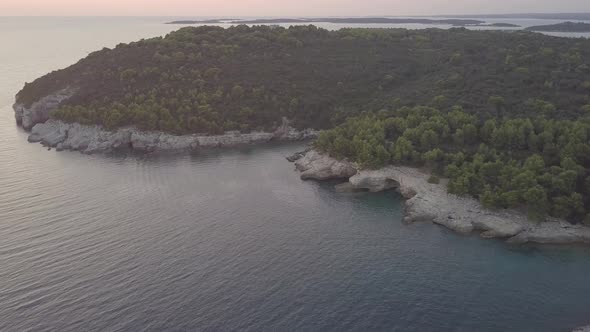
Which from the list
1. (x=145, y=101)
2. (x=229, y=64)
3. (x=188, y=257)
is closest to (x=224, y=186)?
(x=188, y=257)

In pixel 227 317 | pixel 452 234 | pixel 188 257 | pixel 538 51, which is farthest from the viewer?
pixel 538 51

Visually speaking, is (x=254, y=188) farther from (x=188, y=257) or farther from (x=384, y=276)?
(x=384, y=276)

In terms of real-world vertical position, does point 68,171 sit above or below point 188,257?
above

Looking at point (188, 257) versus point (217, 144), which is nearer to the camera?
point (188, 257)

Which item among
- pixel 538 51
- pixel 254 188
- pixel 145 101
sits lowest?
pixel 254 188

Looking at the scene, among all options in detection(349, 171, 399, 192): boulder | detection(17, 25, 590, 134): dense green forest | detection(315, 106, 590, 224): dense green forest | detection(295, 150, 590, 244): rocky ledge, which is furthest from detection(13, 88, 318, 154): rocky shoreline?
detection(349, 171, 399, 192): boulder

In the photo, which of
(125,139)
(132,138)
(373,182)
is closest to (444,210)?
(373,182)

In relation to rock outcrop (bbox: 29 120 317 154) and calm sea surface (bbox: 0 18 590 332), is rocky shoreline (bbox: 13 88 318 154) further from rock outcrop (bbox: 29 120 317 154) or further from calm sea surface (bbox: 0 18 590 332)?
calm sea surface (bbox: 0 18 590 332)
